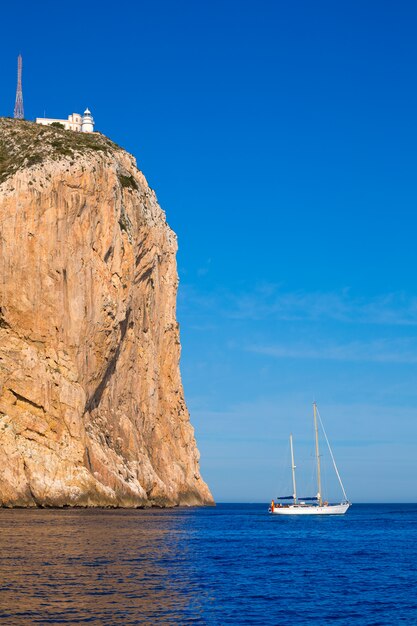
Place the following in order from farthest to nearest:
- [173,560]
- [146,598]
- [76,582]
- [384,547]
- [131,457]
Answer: [131,457]
[384,547]
[173,560]
[76,582]
[146,598]

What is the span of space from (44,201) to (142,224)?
2015 cm

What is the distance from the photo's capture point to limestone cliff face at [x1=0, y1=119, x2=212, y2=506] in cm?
8650

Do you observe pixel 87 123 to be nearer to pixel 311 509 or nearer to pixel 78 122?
pixel 78 122

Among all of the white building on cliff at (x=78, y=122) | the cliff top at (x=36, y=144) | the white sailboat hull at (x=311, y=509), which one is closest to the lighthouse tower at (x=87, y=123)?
the white building on cliff at (x=78, y=122)

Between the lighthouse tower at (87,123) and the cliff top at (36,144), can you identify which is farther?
the lighthouse tower at (87,123)

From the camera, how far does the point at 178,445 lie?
409ft

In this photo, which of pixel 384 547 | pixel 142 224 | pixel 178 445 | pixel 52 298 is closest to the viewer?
pixel 384 547

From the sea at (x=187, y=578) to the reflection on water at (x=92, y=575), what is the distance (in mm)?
44

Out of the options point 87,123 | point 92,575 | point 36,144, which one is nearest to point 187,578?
point 92,575

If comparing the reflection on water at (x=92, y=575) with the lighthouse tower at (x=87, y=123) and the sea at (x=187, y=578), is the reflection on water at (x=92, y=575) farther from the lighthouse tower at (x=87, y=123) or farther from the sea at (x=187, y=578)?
the lighthouse tower at (x=87, y=123)

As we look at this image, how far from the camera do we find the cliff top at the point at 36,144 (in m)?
99.4

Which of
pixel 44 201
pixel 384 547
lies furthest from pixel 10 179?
pixel 384 547

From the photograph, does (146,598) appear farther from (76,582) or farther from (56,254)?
(56,254)

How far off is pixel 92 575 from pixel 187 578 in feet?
14.1
